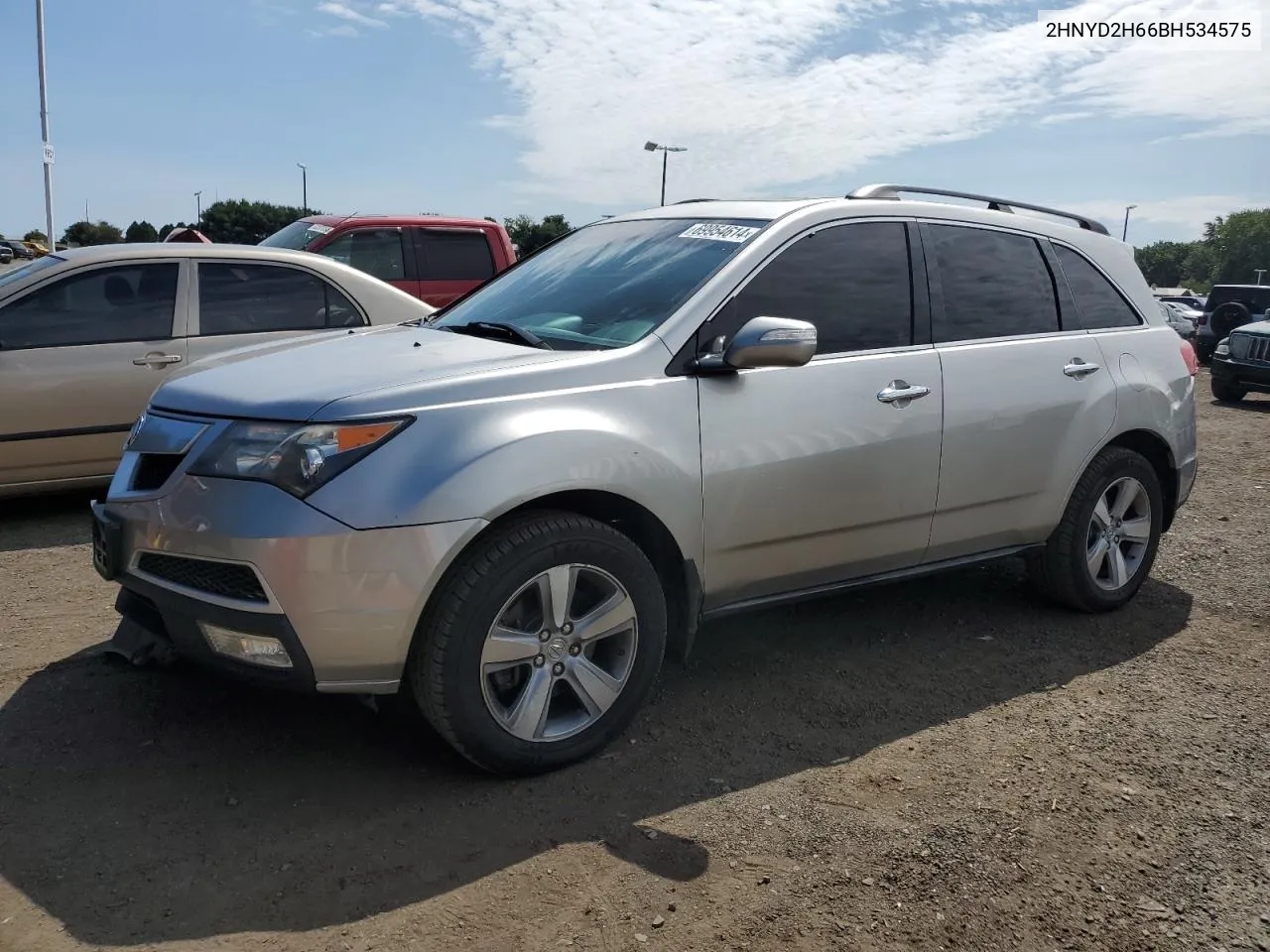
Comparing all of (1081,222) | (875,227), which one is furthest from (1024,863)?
(1081,222)

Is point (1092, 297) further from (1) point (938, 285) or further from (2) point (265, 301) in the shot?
(2) point (265, 301)

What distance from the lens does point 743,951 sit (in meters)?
2.58

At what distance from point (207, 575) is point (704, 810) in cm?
153

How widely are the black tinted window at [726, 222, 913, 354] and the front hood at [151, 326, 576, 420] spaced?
31.8 inches

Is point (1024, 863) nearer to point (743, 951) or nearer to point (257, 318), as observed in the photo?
→ point (743, 951)

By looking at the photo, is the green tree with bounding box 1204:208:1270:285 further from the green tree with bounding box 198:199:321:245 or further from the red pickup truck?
the red pickup truck

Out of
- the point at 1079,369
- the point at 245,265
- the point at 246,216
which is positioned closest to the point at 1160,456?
the point at 1079,369

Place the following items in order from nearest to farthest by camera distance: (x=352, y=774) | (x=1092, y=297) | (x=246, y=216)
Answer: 1. (x=352, y=774)
2. (x=1092, y=297)
3. (x=246, y=216)

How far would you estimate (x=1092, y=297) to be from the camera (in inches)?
196

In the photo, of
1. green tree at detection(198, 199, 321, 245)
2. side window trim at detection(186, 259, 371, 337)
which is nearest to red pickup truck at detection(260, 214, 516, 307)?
side window trim at detection(186, 259, 371, 337)

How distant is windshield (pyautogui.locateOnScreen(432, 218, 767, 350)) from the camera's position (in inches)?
148

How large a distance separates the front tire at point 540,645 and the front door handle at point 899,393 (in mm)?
1159

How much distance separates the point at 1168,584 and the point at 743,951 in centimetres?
396

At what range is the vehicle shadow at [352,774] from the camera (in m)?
2.76
